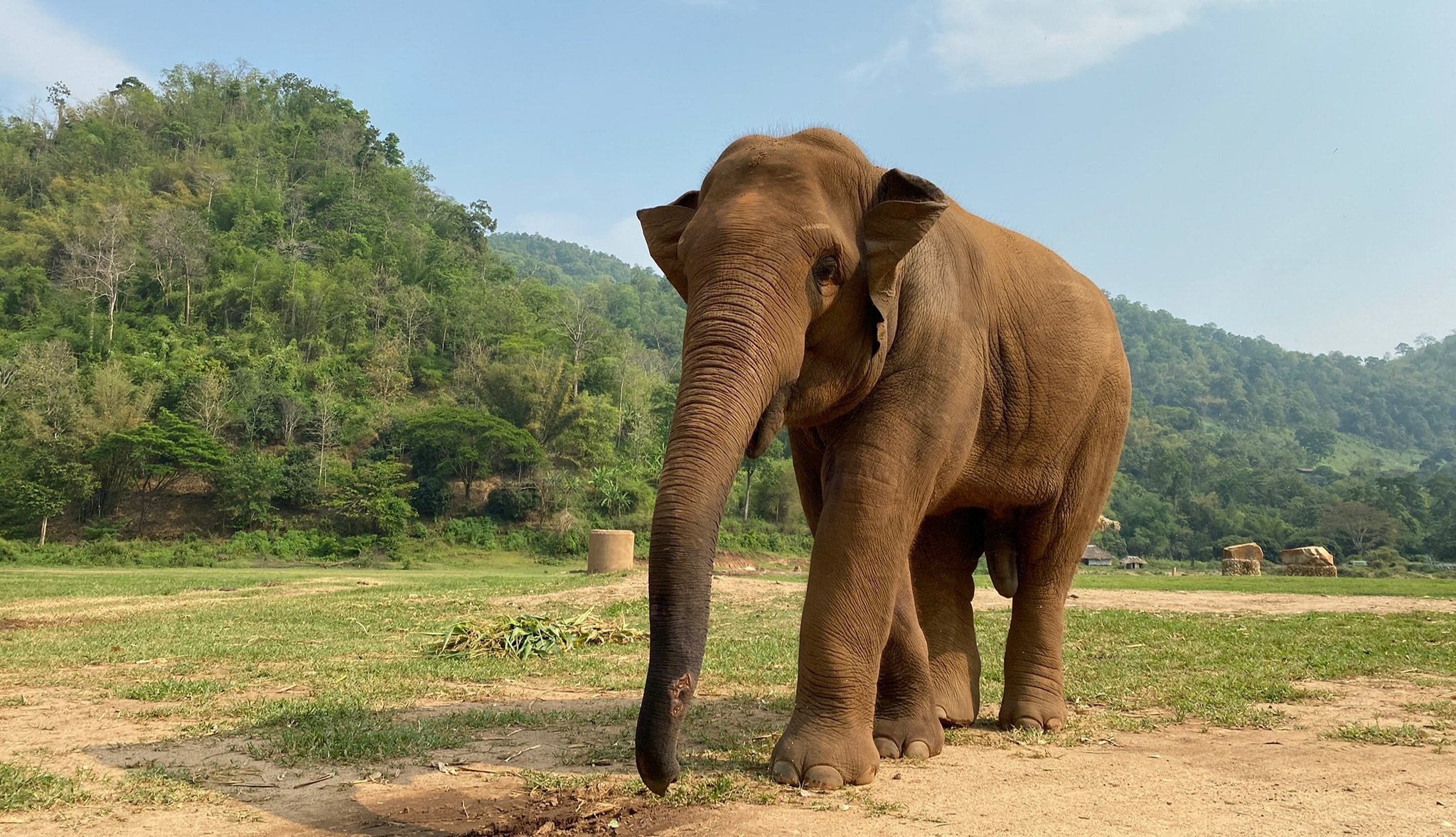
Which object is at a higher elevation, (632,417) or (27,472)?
(632,417)

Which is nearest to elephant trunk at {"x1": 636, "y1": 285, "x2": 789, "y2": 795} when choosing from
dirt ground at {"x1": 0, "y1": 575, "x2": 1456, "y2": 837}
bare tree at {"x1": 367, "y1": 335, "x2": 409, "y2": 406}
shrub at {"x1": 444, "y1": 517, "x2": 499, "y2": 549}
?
dirt ground at {"x1": 0, "y1": 575, "x2": 1456, "y2": 837}

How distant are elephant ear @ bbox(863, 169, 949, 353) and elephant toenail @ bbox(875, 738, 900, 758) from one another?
2.04m

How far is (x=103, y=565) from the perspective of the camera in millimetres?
38312

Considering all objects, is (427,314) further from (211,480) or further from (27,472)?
(27,472)

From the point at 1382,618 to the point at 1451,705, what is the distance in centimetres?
900

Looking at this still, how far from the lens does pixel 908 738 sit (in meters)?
5.25

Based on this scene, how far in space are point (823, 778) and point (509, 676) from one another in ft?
16.1

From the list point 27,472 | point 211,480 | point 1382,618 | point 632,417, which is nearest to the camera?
point 1382,618

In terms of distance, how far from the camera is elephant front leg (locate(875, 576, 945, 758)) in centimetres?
526

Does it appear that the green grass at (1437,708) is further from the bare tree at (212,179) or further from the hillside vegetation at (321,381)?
the bare tree at (212,179)

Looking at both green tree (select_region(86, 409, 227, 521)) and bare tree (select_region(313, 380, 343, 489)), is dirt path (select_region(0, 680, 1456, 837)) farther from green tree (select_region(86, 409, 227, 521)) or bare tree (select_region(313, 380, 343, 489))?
bare tree (select_region(313, 380, 343, 489))

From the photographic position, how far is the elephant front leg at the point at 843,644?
4.51 meters

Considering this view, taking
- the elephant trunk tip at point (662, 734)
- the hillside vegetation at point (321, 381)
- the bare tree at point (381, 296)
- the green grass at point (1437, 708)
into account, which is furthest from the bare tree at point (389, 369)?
the elephant trunk tip at point (662, 734)

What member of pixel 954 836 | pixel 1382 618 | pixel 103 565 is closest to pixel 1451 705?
pixel 954 836
